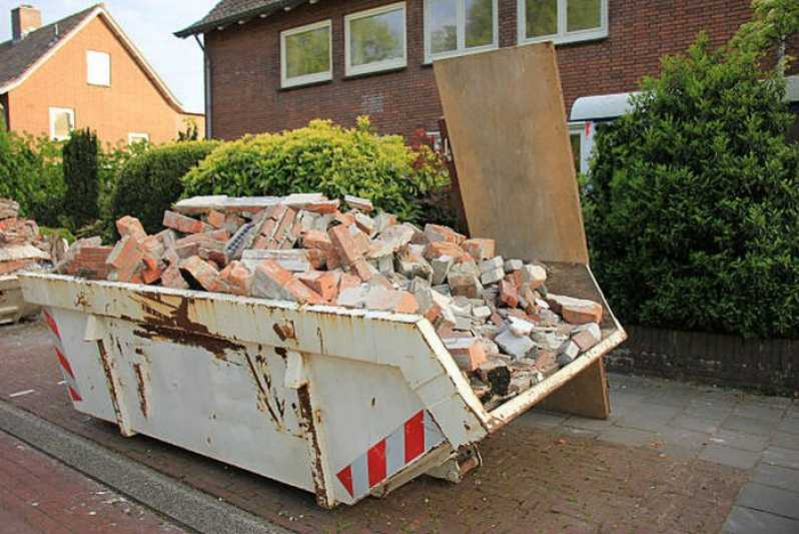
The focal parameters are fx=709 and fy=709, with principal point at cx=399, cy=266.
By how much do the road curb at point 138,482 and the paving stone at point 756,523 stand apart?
7.00ft

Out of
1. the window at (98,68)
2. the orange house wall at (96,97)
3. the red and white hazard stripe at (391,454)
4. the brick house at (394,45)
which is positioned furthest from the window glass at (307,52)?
the window at (98,68)

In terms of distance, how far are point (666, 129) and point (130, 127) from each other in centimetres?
3065

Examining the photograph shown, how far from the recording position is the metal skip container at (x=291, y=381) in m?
2.83

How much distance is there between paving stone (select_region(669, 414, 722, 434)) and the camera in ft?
15.6

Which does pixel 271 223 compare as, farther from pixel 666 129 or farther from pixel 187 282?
pixel 666 129

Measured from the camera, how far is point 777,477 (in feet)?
13.0

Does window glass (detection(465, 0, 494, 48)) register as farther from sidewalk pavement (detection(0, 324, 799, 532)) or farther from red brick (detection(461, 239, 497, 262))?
red brick (detection(461, 239, 497, 262))

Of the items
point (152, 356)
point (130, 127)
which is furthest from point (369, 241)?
point (130, 127)

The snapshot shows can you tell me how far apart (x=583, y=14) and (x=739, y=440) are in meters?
8.84

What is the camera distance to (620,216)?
19.8 feet

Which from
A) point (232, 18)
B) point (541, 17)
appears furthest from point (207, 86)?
point (541, 17)

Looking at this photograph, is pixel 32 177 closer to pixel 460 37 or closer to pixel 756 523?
pixel 460 37

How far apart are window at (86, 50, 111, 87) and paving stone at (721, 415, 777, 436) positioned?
104 feet

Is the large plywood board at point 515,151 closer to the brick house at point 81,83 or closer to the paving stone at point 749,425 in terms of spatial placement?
the paving stone at point 749,425
